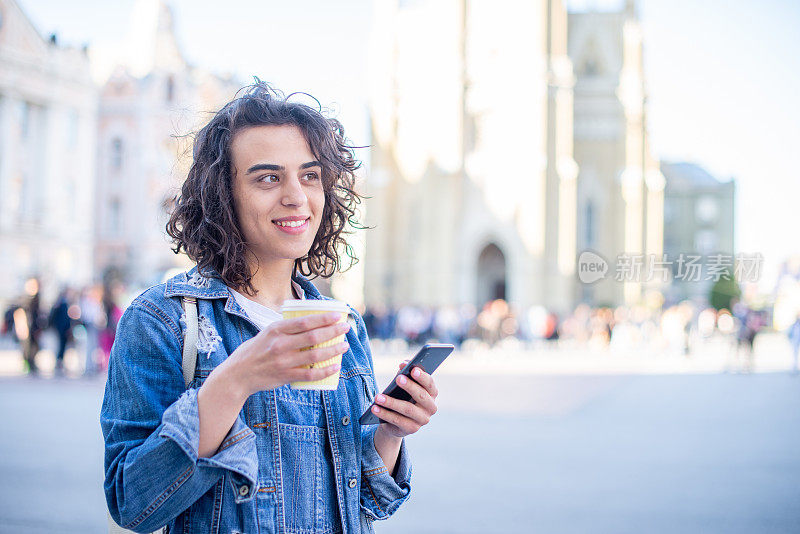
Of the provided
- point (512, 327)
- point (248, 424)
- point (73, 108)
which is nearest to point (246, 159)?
point (248, 424)

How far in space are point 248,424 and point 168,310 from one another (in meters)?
0.34

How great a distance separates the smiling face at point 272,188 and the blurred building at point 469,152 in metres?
35.6

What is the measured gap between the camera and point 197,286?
1.97 meters

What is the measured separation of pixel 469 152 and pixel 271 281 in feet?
123

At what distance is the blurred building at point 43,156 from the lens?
3086 cm

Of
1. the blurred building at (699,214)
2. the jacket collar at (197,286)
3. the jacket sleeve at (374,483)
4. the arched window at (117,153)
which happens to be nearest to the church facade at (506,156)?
the arched window at (117,153)

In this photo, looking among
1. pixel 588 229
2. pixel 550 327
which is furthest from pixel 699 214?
pixel 550 327

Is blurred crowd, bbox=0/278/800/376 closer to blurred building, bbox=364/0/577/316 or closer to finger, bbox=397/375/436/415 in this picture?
blurred building, bbox=364/0/577/316

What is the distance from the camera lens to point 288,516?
1.90 meters

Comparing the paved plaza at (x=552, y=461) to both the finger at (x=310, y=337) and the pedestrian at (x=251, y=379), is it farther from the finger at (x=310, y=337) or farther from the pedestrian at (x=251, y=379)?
the finger at (x=310, y=337)

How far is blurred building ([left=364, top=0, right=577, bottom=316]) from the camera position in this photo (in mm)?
37469

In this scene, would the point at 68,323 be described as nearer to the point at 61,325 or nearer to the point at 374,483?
the point at 61,325

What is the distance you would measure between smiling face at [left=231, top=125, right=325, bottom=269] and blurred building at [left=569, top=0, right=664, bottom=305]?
126 feet

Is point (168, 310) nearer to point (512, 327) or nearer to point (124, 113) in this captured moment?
point (512, 327)
